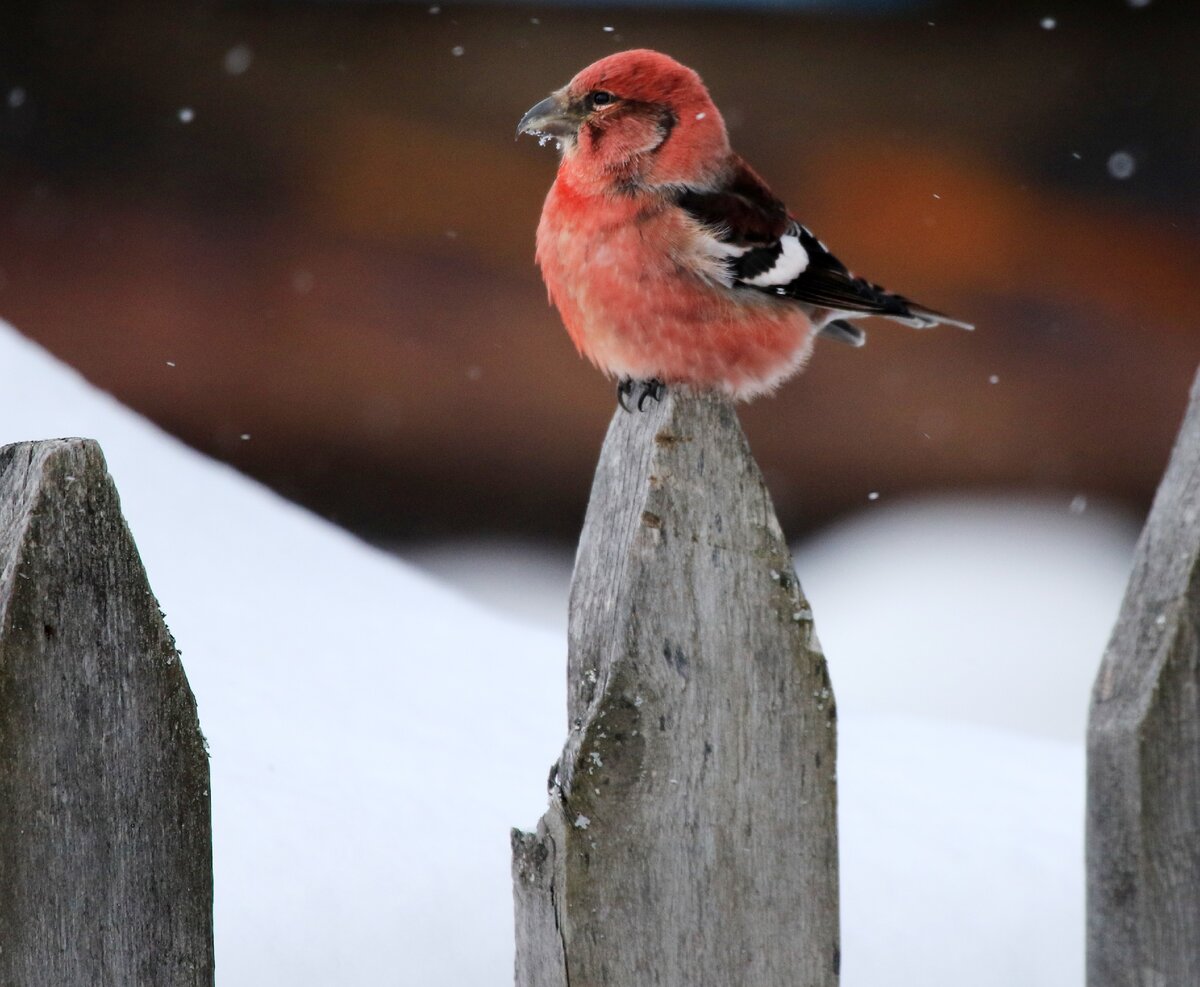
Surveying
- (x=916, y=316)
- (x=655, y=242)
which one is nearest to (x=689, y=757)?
(x=655, y=242)

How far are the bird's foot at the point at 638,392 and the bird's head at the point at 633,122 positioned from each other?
34cm

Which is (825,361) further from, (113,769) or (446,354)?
(113,769)

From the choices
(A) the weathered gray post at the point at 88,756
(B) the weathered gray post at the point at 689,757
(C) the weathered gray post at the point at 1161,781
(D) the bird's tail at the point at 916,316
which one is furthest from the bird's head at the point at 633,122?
(A) the weathered gray post at the point at 88,756

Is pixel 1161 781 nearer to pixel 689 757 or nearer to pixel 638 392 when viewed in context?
pixel 689 757

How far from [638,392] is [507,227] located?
2883 millimetres

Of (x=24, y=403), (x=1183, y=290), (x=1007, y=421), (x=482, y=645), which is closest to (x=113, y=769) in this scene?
(x=482, y=645)

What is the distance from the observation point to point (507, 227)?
4.63 metres

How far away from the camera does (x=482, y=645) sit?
245cm

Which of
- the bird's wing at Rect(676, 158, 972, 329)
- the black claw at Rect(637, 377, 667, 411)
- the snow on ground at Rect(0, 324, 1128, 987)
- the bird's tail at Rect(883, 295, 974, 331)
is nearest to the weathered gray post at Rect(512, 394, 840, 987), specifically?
the black claw at Rect(637, 377, 667, 411)

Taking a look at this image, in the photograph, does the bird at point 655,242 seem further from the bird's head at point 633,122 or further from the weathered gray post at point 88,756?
the weathered gray post at point 88,756

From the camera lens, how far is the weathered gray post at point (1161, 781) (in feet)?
5.33

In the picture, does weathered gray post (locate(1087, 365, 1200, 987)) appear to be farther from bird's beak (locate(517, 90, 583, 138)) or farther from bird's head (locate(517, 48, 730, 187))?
bird's beak (locate(517, 90, 583, 138))

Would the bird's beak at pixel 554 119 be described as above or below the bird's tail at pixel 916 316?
above

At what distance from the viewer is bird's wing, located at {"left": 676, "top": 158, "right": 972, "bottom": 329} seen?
2.08 m
